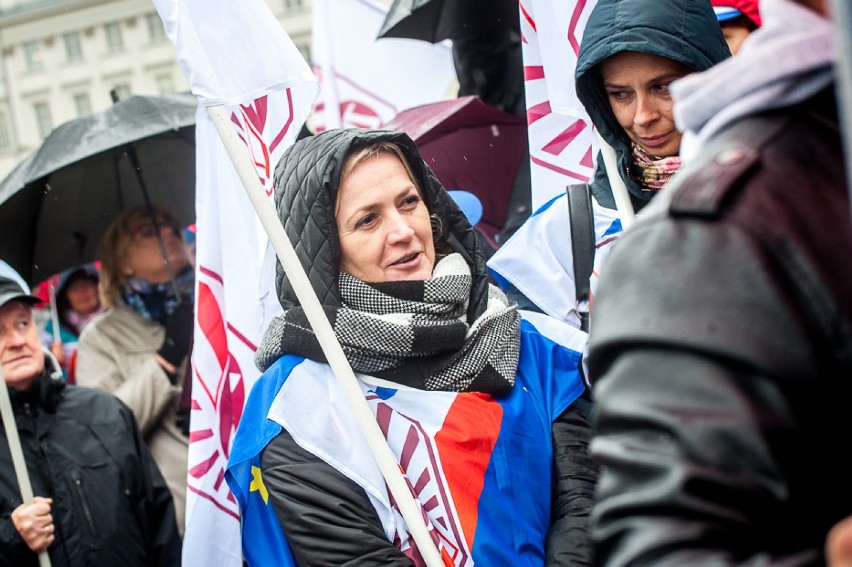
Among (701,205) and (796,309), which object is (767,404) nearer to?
(796,309)

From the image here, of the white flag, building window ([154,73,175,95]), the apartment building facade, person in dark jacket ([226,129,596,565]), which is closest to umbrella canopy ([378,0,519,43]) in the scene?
the white flag

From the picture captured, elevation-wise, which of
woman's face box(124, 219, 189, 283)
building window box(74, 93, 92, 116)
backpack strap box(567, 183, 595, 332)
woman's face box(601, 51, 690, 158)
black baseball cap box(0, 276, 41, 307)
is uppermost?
woman's face box(601, 51, 690, 158)

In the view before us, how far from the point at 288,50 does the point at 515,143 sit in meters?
2.25

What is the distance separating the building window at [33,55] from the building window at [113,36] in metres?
4.40

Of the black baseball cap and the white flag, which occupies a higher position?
the white flag

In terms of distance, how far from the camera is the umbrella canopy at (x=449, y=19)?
196 inches

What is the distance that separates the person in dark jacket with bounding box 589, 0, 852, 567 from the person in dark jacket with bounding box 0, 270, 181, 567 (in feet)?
9.33

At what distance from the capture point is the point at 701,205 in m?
1.08

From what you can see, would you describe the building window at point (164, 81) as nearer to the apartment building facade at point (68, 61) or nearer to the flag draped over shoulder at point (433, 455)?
the apartment building facade at point (68, 61)

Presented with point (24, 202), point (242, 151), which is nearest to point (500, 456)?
point (242, 151)

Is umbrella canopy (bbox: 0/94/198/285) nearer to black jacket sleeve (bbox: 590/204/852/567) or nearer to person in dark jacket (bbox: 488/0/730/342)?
person in dark jacket (bbox: 488/0/730/342)

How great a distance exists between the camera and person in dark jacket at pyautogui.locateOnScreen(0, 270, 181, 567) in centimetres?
353

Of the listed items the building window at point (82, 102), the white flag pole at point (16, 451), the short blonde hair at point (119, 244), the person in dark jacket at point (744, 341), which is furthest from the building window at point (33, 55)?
the person in dark jacket at point (744, 341)

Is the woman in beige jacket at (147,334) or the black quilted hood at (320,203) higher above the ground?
the black quilted hood at (320,203)
